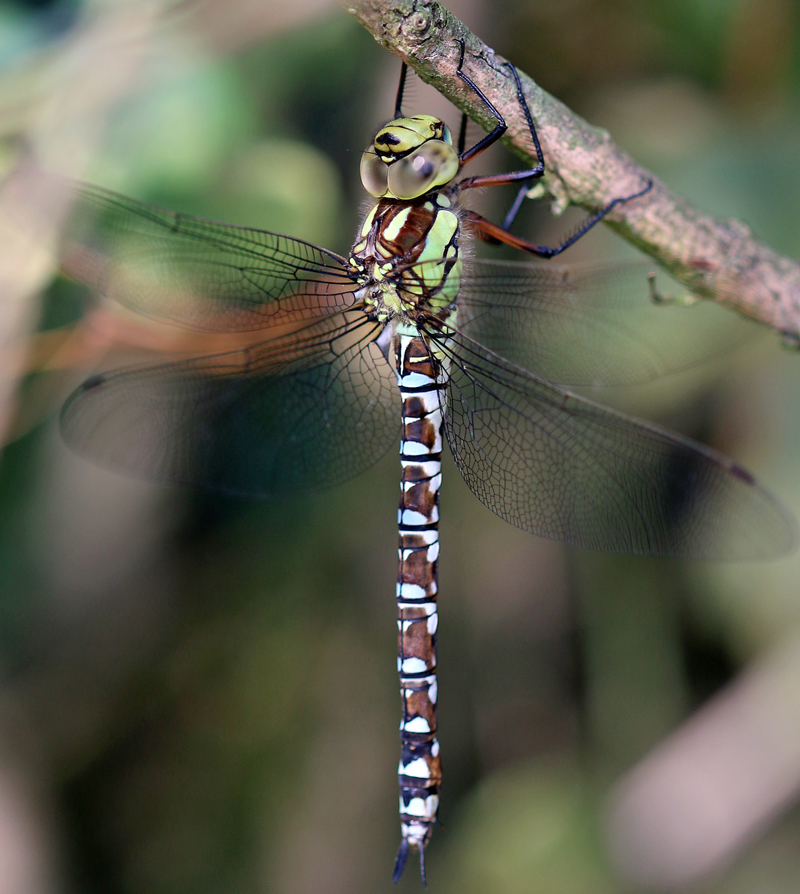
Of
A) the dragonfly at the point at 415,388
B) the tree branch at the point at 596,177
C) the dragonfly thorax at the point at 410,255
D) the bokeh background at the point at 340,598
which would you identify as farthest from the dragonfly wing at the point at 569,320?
the bokeh background at the point at 340,598

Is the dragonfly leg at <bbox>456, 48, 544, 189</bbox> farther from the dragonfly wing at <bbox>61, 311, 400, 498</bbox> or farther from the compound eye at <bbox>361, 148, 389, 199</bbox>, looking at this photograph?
the dragonfly wing at <bbox>61, 311, 400, 498</bbox>

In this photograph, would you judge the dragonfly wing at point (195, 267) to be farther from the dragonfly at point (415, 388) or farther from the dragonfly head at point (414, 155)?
the dragonfly head at point (414, 155)

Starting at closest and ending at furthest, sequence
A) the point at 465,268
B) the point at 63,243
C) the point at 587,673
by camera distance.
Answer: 1. the point at 465,268
2. the point at 63,243
3. the point at 587,673

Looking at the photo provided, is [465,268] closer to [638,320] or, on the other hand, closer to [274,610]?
[638,320]

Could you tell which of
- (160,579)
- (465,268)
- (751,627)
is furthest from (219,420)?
(751,627)

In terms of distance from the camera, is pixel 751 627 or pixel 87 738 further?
pixel 87 738
